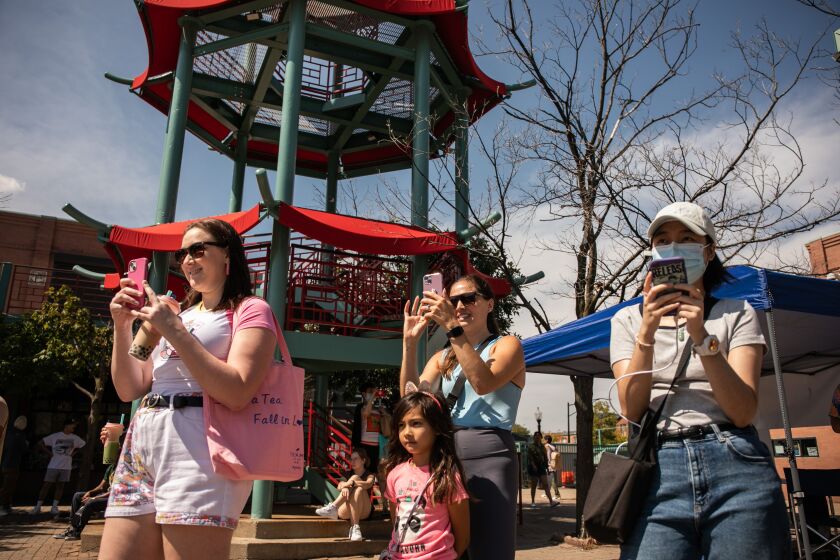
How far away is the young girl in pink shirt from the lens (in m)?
2.75

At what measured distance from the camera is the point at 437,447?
2.96 metres

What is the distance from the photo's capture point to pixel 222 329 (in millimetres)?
2256

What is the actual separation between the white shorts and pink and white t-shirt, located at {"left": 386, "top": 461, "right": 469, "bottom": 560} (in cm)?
95

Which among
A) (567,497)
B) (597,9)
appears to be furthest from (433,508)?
(567,497)

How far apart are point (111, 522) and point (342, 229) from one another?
20.6 feet

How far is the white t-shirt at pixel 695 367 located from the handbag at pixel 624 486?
0.08 feet

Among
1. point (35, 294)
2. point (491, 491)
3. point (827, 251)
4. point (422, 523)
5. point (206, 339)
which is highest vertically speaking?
point (827, 251)

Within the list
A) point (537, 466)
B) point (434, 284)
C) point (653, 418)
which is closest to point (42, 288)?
point (537, 466)

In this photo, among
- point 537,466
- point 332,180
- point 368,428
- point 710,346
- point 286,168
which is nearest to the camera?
point 710,346

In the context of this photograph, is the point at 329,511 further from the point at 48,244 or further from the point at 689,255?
the point at 48,244

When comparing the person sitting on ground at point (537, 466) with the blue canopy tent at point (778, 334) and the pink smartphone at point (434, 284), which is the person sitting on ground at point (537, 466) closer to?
the blue canopy tent at point (778, 334)

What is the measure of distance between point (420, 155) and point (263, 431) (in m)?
7.55

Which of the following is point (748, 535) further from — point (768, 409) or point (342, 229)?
point (768, 409)

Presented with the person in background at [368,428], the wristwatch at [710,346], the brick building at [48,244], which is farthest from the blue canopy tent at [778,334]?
the brick building at [48,244]
